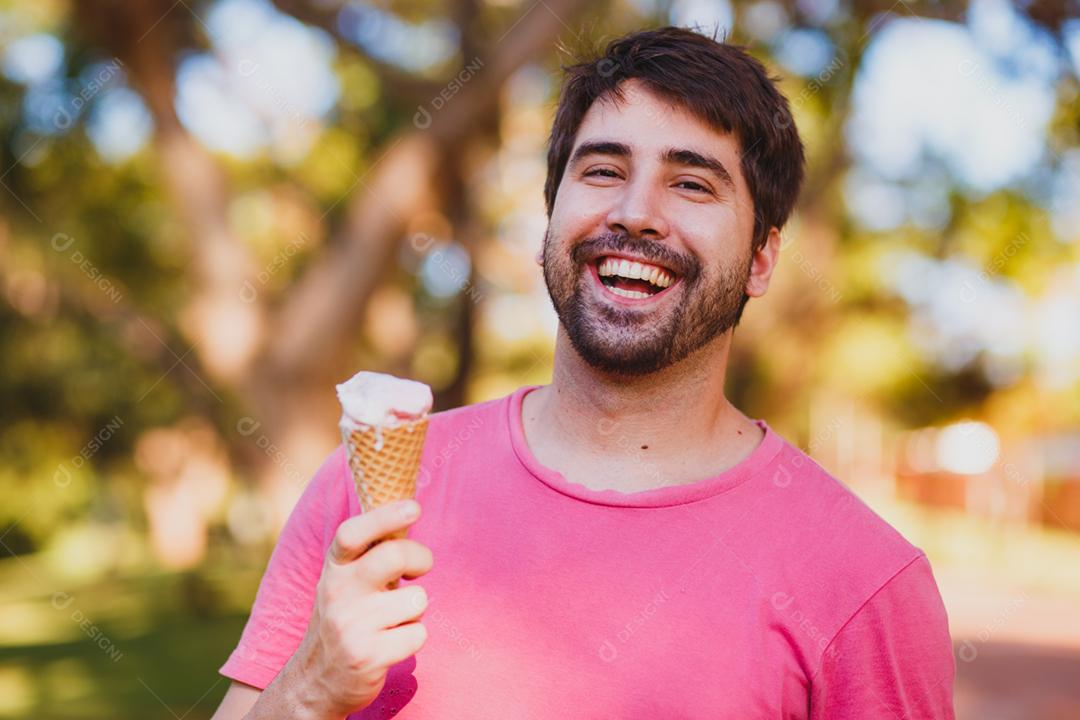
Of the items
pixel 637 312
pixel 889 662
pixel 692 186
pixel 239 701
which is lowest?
pixel 239 701

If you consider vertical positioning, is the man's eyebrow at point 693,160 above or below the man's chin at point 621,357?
above

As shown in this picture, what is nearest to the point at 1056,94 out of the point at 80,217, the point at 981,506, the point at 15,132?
the point at 15,132

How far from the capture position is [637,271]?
254cm

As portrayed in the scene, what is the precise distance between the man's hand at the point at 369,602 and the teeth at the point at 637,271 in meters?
0.85

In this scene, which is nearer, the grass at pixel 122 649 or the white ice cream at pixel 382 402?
the white ice cream at pixel 382 402

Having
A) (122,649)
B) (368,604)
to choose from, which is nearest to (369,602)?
(368,604)

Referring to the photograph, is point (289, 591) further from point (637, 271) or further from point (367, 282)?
point (367, 282)

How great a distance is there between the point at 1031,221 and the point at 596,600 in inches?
583

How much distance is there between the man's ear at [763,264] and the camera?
2844 mm

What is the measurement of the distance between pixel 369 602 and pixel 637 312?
0.93m

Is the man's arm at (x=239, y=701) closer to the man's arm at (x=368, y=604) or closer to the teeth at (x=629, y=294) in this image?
the man's arm at (x=368, y=604)

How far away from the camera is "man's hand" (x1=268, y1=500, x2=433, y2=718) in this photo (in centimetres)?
191

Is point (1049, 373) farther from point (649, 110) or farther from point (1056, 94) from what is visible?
point (649, 110)

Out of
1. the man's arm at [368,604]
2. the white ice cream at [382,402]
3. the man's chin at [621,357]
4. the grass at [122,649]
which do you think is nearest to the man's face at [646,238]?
the man's chin at [621,357]
